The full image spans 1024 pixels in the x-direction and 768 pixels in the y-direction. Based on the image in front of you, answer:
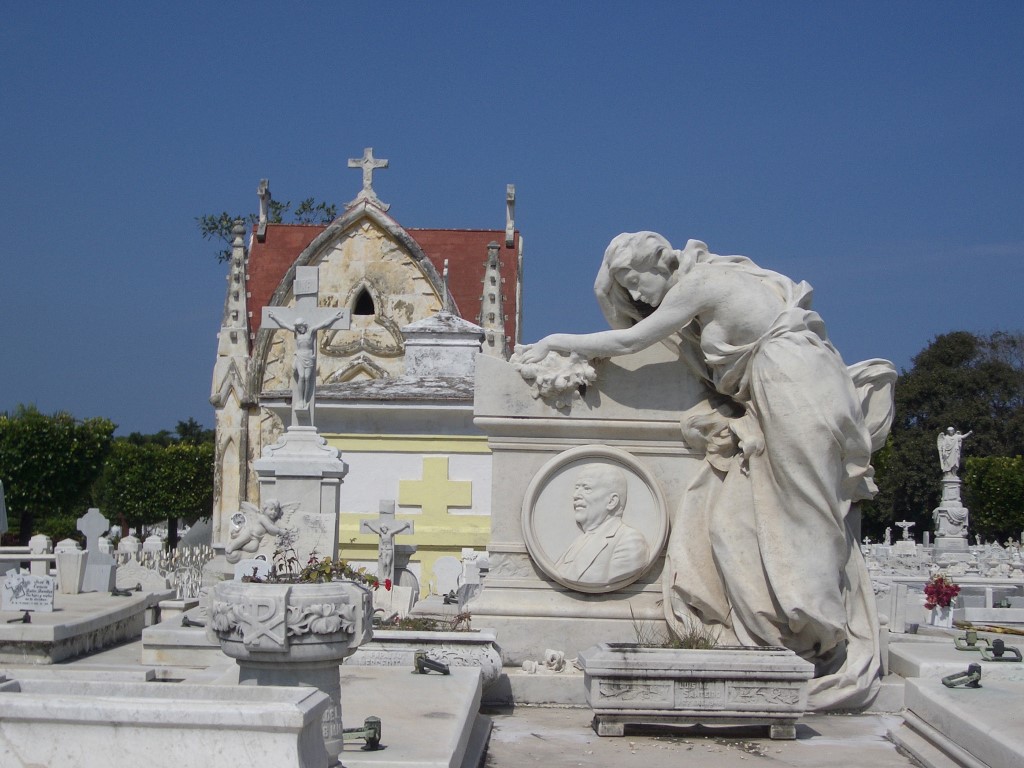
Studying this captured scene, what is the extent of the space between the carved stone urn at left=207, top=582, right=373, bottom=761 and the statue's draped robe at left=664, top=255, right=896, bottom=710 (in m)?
3.00

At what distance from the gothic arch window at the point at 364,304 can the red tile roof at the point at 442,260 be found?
6.39ft

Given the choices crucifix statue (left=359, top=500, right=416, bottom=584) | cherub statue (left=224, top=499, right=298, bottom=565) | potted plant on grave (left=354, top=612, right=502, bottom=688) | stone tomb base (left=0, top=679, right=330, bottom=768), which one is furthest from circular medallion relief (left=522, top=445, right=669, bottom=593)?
crucifix statue (left=359, top=500, right=416, bottom=584)

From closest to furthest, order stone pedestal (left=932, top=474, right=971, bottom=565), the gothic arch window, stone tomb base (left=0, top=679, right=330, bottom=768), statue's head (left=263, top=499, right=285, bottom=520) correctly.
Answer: stone tomb base (left=0, top=679, right=330, bottom=768)
statue's head (left=263, top=499, right=285, bottom=520)
the gothic arch window
stone pedestal (left=932, top=474, right=971, bottom=565)

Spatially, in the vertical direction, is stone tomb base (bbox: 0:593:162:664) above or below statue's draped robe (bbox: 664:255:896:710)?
below

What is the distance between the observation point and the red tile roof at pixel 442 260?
31.7 meters

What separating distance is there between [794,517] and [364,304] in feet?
Answer: 83.7

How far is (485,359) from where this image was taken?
25.0 feet

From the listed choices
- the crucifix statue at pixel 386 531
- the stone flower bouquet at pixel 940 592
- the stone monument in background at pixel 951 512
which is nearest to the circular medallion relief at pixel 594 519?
the stone flower bouquet at pixel 940 592

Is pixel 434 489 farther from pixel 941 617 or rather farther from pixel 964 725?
pixel 964 725

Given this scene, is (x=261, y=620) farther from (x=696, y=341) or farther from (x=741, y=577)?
(x=696, y=341)

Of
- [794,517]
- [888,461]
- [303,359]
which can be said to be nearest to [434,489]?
[303,359]

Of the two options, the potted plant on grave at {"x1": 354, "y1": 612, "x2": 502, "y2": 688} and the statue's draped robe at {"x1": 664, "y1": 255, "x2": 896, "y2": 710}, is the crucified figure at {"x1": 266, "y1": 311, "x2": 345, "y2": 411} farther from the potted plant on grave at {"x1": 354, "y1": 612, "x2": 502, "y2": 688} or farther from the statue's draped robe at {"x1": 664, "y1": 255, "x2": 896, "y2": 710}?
the statue's draped robe at {"x1": 664, "y1": 255, "x2": 896, "y2": 710}

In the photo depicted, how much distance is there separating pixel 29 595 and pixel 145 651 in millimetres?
2882

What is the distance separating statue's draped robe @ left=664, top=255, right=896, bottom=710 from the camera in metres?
6.80
